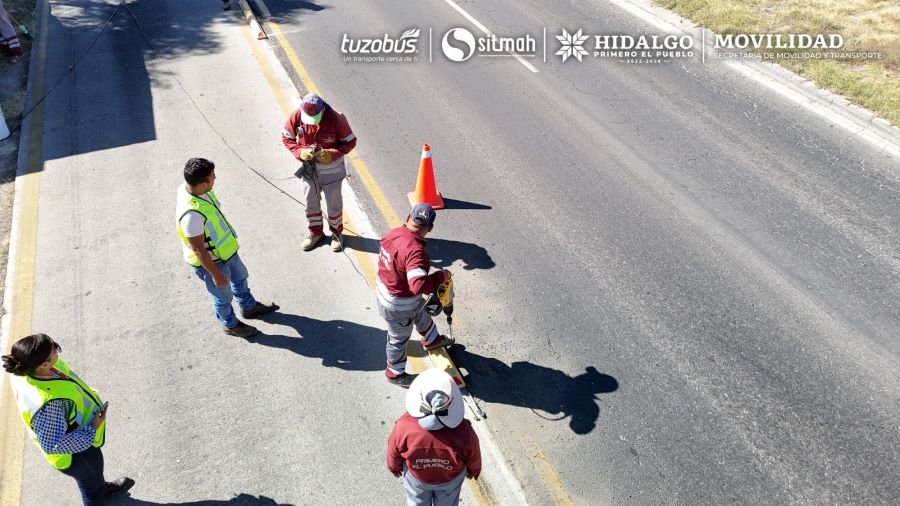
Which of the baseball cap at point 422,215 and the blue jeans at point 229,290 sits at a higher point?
the baseball cap at point 422,215

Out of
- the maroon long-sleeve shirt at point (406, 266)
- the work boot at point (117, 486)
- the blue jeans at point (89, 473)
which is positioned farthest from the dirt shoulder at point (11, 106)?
the maroon long-sleeve shirt at point (406, 266)

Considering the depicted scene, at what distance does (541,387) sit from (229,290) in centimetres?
299

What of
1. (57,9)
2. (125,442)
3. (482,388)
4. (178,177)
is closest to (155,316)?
(125,442)

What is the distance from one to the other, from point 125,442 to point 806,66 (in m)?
11.4

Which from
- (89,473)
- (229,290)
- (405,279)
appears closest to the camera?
(89,473)

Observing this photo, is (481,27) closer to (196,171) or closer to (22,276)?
(196,171)

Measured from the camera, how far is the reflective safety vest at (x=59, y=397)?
4.04m

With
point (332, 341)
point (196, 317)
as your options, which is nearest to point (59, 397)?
point (196, 317)

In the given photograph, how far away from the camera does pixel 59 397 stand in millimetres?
4105

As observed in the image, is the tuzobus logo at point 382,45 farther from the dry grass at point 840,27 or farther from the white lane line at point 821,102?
the dry grass at point 840,27

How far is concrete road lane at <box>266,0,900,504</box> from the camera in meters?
5.27

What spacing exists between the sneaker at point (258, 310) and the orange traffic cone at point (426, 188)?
2301 mm

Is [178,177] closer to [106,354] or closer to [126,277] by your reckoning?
[126,277]

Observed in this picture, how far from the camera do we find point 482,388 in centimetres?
578
